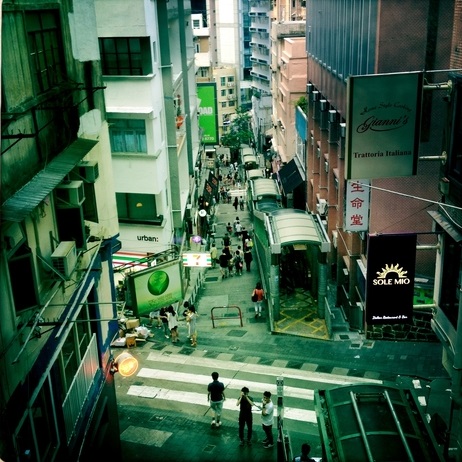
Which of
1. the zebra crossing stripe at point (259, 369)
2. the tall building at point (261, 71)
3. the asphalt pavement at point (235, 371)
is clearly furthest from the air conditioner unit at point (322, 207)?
the tall building at point (261, 71)

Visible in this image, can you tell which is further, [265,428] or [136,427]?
[136,427]

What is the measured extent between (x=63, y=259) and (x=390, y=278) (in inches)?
335

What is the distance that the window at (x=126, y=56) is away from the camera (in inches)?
944

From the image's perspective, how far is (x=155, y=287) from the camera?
18.5 metres

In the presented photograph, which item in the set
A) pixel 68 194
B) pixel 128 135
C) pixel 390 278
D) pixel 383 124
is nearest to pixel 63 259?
pixel 68 194

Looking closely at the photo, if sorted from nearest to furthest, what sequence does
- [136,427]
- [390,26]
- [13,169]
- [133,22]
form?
[13,169], [136,427], [390,26], [133,22]

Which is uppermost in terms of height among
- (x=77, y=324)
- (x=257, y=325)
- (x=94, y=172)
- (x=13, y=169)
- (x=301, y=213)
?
(x=13, y=169)

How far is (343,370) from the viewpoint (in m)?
19.2

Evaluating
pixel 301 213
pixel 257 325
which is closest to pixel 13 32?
pixel 257 325

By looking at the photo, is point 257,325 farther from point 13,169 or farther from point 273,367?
point 13,169

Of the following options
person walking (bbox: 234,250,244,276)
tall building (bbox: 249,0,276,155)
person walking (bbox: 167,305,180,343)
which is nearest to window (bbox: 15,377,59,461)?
person walking (bbox: 167,305,180,343)

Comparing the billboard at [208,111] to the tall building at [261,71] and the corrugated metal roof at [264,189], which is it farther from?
the tall building at [261,71]

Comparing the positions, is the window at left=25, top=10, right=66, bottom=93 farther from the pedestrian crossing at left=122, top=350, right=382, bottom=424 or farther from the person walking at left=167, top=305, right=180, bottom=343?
the person walking at left=167, top=305, right=180, bottom=343

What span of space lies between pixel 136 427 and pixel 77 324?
5.39 meters
